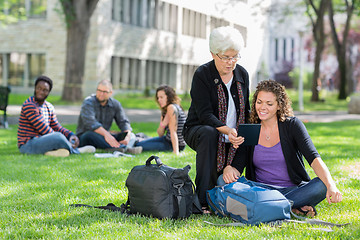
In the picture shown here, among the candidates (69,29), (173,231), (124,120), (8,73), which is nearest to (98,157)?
(124,120)

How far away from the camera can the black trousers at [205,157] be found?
5.29 metres

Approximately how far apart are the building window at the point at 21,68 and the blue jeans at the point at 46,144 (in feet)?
84.2

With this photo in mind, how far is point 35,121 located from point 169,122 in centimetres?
213

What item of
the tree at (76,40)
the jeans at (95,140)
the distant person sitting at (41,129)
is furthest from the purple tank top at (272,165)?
the tree at (76,40)

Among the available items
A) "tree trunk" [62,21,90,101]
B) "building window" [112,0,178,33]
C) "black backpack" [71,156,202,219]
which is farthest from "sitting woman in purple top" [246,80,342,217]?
"building window" [112,0,178,33]

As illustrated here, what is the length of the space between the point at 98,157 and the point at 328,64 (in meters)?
70.9

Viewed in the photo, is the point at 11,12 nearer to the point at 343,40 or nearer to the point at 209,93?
the point at 343,40

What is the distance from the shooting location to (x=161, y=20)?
126ft

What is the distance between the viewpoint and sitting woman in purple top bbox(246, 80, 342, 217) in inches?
201

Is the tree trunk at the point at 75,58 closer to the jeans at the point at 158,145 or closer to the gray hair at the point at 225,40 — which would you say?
the jeans at the point at 158,145

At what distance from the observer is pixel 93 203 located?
5566 mm

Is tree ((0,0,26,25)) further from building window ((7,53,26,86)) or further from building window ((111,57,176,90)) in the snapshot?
building window ((111,57,176,90))

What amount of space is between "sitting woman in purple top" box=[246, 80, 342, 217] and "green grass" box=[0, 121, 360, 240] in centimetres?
25

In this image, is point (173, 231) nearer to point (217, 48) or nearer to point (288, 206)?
point (288, 206)
